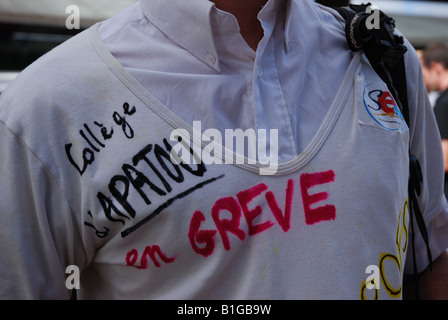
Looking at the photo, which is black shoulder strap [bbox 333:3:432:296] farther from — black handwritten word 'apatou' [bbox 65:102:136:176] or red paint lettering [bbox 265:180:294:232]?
black handwritten word 'apatou' [bbox 65:102:136:176]

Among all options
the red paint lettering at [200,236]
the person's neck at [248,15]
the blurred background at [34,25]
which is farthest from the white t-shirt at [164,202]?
the blurred background at [34,25]

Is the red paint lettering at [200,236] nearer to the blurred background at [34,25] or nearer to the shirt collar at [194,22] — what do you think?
the shirt collar at [194,22]

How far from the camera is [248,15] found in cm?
127

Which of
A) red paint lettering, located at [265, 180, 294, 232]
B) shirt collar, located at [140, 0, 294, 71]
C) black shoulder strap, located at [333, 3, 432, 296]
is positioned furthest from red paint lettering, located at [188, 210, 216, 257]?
black shoulder strap, located at [333, 3, 432, 296]

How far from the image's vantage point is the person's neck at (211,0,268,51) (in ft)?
4.10

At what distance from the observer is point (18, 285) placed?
44.9 inches

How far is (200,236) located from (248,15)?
0.51 m

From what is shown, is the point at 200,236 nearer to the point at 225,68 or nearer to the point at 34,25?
the point at 225,68

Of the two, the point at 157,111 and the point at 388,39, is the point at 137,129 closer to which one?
the point at 157,111

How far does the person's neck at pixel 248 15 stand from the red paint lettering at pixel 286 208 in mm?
348

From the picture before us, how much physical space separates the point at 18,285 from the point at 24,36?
5.05m

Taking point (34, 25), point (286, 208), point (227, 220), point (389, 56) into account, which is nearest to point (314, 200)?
point (286, 208)

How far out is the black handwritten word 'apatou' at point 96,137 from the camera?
113cm
